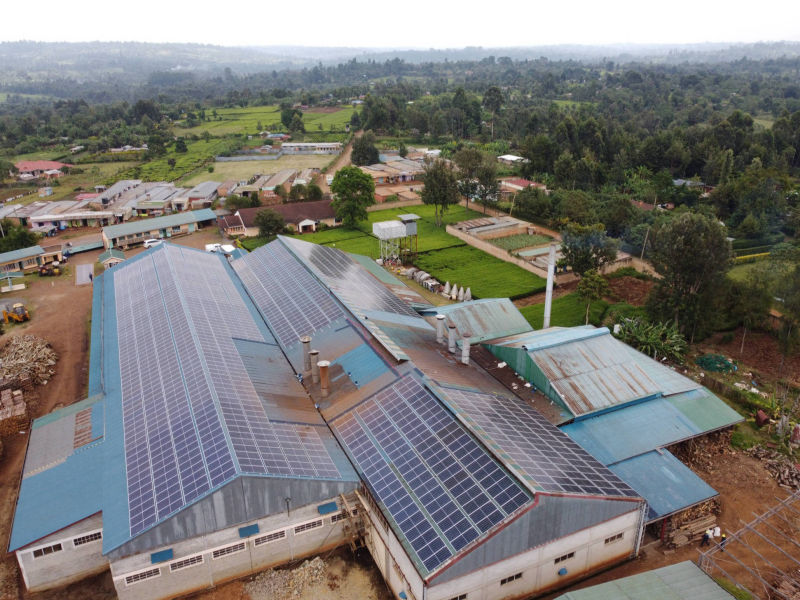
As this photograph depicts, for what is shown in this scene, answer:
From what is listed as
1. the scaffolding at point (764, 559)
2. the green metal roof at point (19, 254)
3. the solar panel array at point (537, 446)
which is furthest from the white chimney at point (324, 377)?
the green metal roof at point (19, 254)

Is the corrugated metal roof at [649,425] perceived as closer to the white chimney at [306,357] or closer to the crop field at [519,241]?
the white chimney at [306,357]

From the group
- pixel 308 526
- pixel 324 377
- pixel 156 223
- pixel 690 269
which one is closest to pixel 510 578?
pixel 308 526

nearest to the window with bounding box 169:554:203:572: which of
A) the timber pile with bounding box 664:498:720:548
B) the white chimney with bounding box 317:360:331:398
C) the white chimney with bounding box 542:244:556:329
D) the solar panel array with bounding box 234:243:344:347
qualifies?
the white chimney with bounding box 317:360:331:398

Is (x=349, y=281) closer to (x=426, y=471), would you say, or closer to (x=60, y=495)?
(x=426, y=471)

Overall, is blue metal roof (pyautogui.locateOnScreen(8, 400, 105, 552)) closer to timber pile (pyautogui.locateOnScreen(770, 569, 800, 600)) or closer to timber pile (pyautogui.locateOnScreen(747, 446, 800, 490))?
timber pile (pyautogui.locateOnScreen(770, 569, 800, 600))

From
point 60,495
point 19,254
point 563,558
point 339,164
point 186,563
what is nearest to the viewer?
point 186,563

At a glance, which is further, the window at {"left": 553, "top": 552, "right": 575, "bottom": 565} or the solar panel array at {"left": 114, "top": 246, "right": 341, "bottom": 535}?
the solar panel array at {"left": 114, "top": 246, "right": 341, "bottom": 535}

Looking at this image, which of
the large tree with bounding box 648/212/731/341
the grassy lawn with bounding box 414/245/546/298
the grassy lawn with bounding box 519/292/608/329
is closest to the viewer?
the large tree with bounding box 648/212/731/341
